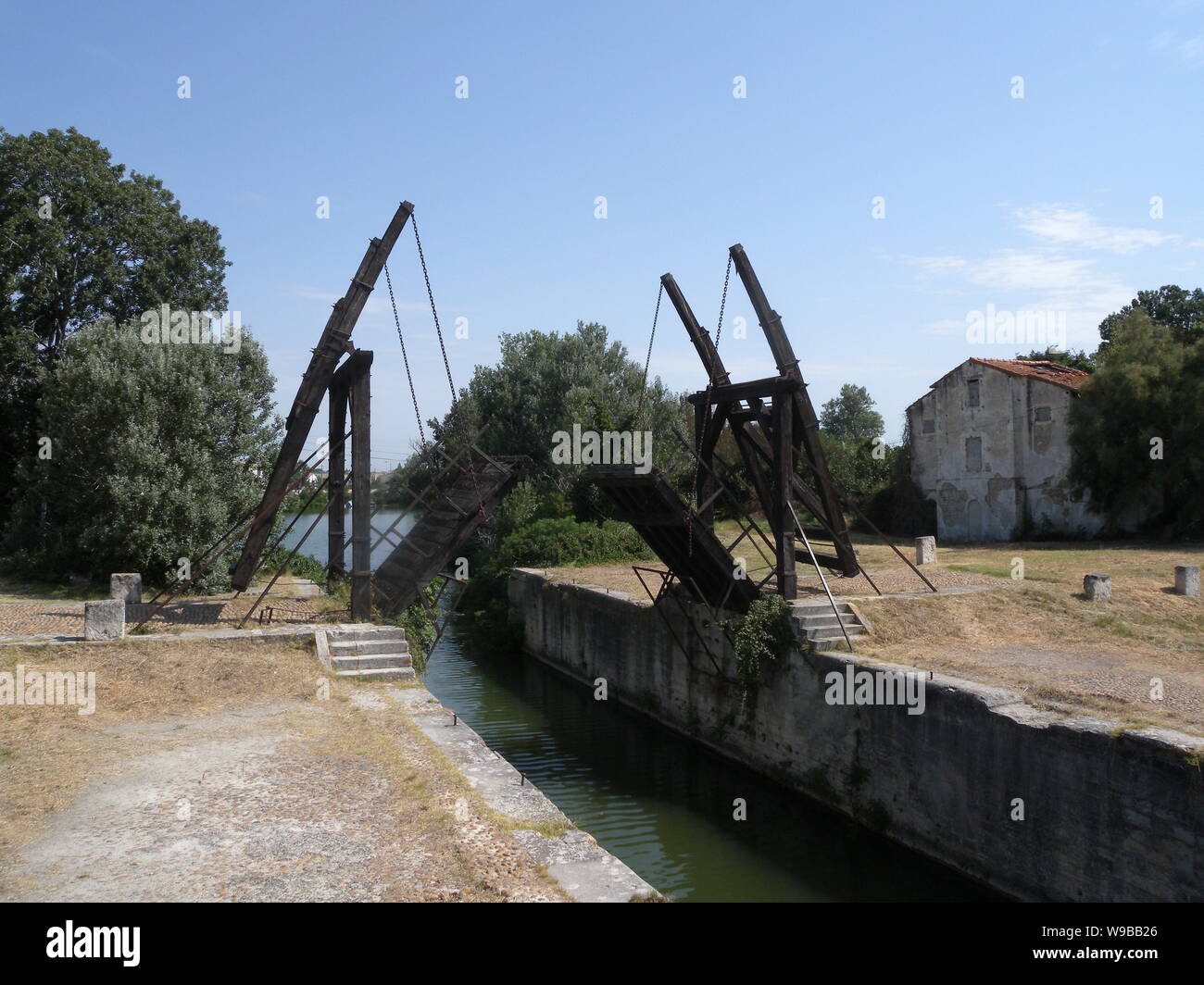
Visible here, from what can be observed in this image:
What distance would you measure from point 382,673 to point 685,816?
5.71 meters

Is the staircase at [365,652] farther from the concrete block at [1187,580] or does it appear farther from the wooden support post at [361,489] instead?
the concrete block at [1187,580]

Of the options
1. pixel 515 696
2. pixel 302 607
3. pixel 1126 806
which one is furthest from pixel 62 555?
pixel 1126 806

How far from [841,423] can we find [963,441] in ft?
161

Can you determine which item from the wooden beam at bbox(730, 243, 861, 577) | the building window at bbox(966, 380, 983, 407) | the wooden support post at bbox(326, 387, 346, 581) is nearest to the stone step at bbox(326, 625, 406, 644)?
the wooden support post at bbox(326, 387, 346, 581)

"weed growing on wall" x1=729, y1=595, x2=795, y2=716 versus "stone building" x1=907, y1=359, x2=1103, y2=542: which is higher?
"stone building" x1=907, y1=359, x2=1103, y2=542

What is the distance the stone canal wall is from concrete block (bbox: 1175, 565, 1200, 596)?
8.80m

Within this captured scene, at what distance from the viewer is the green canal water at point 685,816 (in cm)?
1218

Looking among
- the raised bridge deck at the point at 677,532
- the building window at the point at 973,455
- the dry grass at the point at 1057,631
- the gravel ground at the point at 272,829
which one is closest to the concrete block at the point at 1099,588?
the dry grass at the point at 1057,631

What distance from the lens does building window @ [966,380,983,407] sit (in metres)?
33.2

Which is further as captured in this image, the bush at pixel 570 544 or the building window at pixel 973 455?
the building window at pixel 973 455

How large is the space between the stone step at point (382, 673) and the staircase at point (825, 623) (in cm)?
656

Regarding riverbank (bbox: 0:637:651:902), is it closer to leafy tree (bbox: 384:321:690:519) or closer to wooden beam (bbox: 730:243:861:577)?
wooden beam (bbox: 730:243:861:577)

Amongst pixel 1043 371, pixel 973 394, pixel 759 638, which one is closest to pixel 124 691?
pixel 759 638

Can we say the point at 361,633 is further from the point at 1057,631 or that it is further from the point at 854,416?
the point at 854,416
